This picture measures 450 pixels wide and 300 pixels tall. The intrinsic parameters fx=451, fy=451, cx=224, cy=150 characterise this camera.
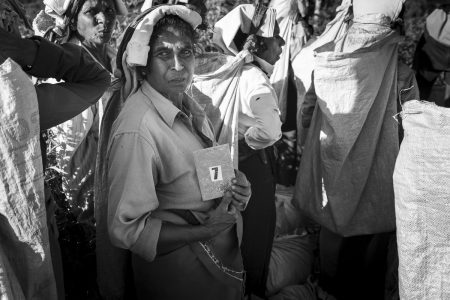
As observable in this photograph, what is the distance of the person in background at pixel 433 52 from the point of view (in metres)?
3.43

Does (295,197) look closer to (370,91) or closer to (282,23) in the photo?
(370,91)

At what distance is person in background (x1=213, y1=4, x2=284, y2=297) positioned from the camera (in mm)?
2955

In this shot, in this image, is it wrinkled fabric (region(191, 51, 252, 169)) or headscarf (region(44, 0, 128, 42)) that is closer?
wrinkled fabric (region(191, 51, 252, 169))

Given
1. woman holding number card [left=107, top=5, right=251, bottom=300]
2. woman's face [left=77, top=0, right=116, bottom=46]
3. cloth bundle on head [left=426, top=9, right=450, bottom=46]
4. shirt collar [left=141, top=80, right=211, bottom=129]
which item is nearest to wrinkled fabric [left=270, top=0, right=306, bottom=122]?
cloth bundle on head [left=426, top=9, right=450, bottom=46]

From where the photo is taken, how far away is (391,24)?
2893 millimetres

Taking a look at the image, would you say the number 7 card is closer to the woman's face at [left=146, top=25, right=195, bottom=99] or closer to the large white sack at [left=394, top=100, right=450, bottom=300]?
the woman's face at [left=146, top=25, right=195, bottom=99]

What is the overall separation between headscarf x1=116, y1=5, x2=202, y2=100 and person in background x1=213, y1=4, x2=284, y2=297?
Result: 1.09m

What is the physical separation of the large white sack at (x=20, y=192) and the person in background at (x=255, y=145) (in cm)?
167

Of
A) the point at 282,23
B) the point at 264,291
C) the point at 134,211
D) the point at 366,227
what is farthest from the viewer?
the point at 282,23

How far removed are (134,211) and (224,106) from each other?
1412mm

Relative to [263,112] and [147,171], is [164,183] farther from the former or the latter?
[263,112]

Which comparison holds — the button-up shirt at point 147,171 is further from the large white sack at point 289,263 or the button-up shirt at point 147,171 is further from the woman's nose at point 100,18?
the large white sack at point 289,263

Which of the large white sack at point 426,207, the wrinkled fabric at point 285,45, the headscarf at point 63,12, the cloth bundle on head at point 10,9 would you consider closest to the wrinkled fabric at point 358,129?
the large white sack at point 426,207

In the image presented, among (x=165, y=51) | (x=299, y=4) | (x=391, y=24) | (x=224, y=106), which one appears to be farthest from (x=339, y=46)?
(x=299, y=4)
